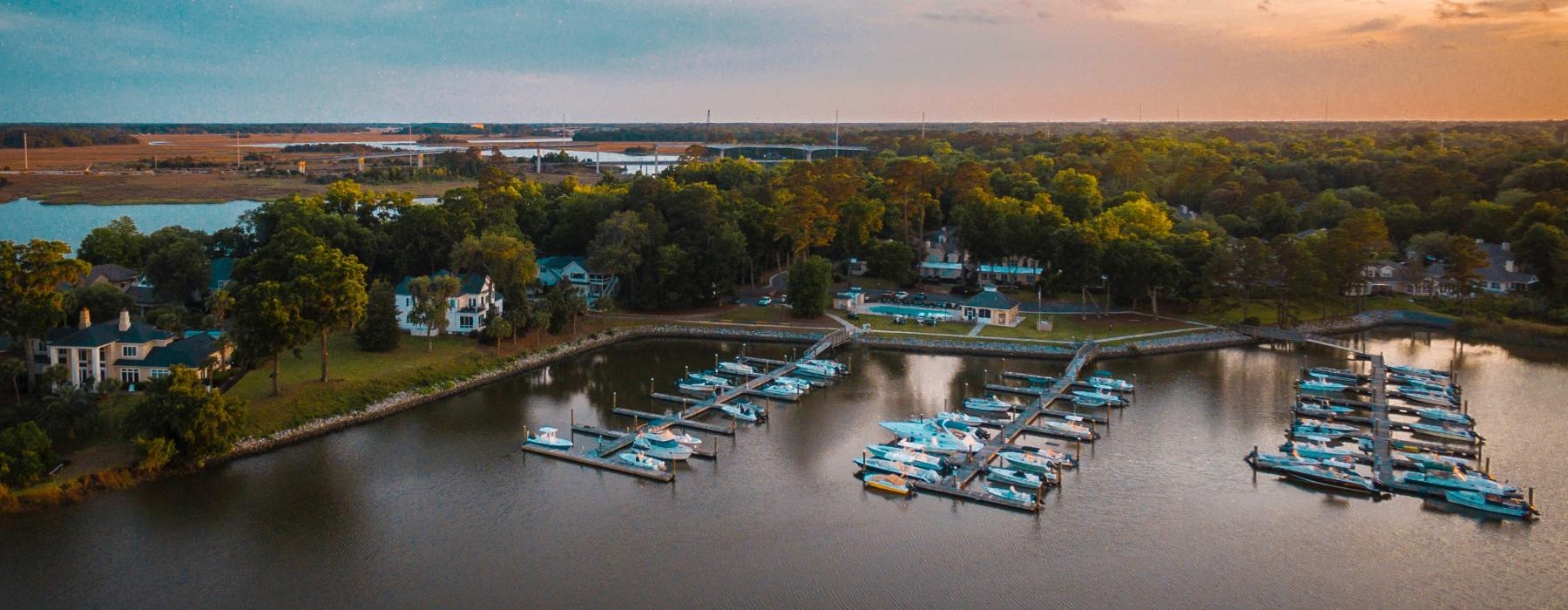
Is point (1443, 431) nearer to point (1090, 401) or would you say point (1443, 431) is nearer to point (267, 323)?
point (1090, 401)

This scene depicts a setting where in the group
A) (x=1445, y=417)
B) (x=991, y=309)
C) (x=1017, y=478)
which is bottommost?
(x=1017, y=478)

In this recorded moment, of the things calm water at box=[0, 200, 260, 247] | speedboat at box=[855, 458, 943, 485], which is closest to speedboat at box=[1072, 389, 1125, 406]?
speedboat at box=[855, 458, 943, 485]

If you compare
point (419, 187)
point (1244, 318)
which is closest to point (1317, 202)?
point (1244, 318)

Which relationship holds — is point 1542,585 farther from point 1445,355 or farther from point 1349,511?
point 1445,355

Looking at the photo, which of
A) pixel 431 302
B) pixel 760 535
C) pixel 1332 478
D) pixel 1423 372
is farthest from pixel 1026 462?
pixel 431 302

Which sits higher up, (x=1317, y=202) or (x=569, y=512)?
(x=1317, y=202)
